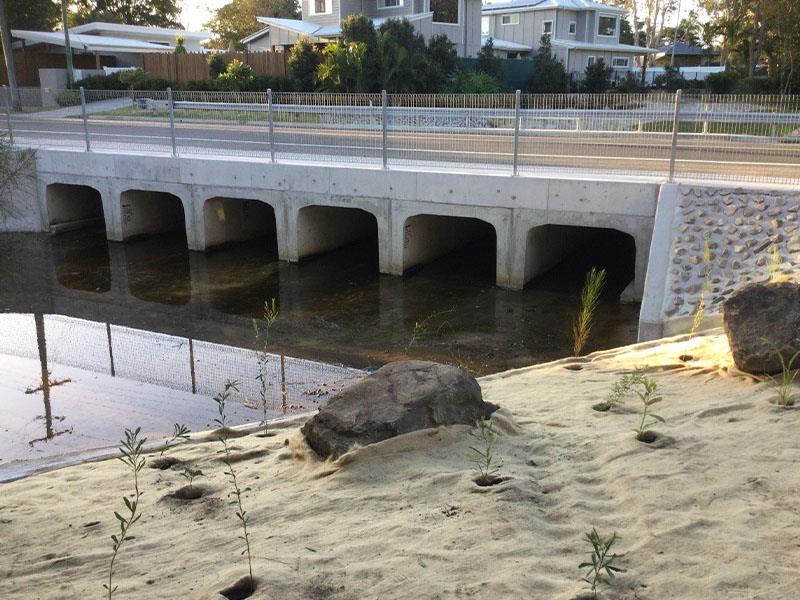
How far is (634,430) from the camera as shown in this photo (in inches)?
211

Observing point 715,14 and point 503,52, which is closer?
point 503,52

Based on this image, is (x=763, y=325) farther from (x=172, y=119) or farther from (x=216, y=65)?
(x=216, y=65)

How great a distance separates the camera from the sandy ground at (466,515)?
12.0ft

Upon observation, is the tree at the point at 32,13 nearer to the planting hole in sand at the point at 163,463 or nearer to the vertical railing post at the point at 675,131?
the vertical railing post at the point at 675,131

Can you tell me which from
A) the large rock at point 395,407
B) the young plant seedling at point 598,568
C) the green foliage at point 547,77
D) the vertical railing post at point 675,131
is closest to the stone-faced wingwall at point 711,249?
the vertical railing post at point 675,131

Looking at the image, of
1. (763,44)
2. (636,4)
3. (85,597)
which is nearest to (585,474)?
(85,597)

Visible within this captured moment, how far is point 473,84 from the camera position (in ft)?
103

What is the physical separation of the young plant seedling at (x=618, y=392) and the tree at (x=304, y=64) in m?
26.8

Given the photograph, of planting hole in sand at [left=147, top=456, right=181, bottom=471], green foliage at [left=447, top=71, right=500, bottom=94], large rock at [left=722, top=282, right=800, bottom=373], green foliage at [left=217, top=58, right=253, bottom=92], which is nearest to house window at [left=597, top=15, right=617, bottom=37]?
green foliage at [left=447, top=71, right=500, bottom=94]

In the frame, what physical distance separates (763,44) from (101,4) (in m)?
44.9

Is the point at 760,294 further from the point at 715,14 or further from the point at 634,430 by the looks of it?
the point at 715,14

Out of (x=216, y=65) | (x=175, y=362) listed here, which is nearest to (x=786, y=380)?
(x=175, y=362)

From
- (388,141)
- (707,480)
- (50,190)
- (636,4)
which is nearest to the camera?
(707,480)

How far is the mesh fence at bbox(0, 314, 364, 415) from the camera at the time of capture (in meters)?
9.76
